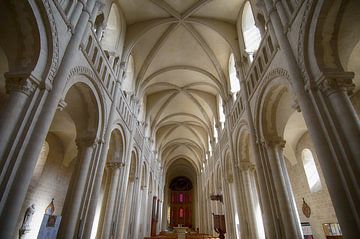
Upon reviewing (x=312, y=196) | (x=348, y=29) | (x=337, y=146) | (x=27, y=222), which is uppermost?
(x=348, y=29)

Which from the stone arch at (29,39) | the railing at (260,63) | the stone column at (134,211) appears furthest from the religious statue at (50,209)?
the railing at (260,63)

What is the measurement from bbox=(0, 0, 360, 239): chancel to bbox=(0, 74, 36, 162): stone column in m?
0.02

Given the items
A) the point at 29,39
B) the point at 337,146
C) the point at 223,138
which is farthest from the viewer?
the point at 223,138

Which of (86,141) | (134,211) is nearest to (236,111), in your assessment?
(86,141)

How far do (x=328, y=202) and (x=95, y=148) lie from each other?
11.5 meters

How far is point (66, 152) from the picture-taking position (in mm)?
13406

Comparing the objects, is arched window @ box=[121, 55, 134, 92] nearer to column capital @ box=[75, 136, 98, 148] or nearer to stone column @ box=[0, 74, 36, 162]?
column capital @ box=[75, 136, 98, 148]

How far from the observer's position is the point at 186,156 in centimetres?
3073

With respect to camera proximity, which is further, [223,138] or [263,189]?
[223,138]

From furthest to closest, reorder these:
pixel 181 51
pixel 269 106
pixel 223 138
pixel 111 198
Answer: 1. pixel 223 138
2. pixel 181 51
3. pixel 111 198
4. pixel 269 106

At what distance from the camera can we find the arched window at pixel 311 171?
11601 mm

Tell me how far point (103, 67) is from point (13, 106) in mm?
4717

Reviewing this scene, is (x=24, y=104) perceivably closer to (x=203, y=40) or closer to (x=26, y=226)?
(x=26, y=226)

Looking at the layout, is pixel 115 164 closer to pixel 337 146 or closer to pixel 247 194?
pixel 247 194
